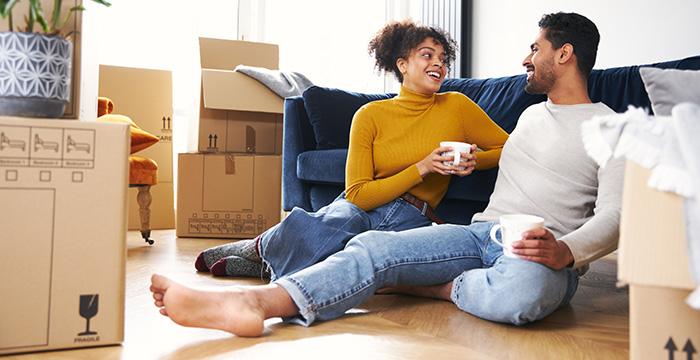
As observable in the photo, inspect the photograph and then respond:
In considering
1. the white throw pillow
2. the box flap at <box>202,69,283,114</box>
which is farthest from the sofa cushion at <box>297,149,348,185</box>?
the white throw pillow

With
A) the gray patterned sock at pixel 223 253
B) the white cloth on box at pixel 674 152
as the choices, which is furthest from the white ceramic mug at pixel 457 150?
the white cloth on box at pixel 674 152

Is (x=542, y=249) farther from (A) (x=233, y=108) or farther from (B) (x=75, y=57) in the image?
(A) (x=233, y=108)

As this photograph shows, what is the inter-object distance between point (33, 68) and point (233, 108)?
2.21 metres

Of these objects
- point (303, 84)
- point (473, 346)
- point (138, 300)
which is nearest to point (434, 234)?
point (473, 346)

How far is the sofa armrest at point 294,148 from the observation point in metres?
2.92

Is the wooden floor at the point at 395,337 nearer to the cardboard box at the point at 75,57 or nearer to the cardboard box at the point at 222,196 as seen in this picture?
the cardboard box at the point at 75,57

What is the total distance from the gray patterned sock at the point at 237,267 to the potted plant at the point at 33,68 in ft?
3.39

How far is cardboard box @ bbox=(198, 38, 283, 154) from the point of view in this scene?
11.4 feet

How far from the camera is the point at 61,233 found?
51.2 inches

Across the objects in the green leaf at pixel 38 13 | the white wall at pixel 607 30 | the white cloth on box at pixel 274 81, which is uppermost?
the white wall at pixel 607 30

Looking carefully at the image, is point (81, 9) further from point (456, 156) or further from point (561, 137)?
point (561, 137)

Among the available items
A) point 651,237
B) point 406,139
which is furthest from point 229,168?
point 651,237

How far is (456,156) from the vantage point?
1825 mm

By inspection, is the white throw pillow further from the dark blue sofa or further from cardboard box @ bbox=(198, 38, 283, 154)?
cardboard box @ bbox=(198, 38, 283, 154)
